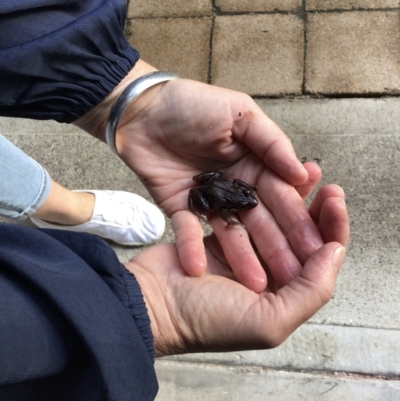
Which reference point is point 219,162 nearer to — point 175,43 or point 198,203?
point 198,203

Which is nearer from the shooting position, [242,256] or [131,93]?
[242,256]

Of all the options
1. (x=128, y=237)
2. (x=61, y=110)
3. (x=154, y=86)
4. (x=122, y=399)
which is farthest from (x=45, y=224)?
(x=122, y=399)

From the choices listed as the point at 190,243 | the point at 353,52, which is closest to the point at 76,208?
the point at 190,243

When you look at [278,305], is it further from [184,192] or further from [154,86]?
[154,86]

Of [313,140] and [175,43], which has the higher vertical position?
[175,43]

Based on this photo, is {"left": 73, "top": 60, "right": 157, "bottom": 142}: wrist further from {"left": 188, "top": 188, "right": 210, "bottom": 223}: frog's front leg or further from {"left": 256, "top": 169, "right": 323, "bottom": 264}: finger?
{"left": 256, "top": 169, "right": 323, "bottom": 264}: finger

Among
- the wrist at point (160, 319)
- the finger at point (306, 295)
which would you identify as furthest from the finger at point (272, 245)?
the wrist at point (160, 319)

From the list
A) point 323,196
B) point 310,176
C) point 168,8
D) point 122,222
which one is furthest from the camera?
point 168,8

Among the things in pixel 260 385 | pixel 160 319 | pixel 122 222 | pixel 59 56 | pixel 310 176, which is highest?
pixel 59 56
